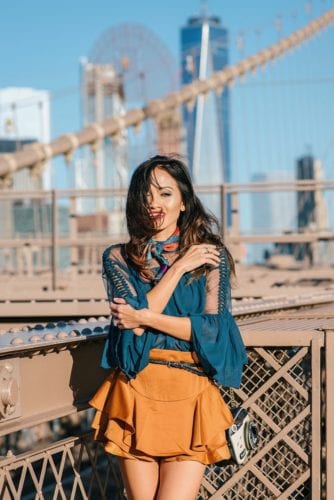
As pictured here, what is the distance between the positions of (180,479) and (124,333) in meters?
0.52

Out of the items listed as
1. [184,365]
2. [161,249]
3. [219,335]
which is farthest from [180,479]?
[161,249]

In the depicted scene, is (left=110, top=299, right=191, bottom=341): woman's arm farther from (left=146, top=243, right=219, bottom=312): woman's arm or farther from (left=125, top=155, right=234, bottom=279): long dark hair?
(left=125, top=155, right=234, bottom=279): long dark hair

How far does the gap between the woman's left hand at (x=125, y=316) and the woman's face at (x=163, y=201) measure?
0.35 m

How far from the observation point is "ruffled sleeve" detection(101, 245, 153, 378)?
3.14 meters

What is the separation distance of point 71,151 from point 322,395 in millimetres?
A: 20848

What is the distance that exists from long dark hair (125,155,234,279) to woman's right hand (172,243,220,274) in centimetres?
7

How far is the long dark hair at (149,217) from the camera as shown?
10.9 feet

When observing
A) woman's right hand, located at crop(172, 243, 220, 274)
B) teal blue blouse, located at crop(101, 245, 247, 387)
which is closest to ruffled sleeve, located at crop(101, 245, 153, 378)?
teal blue blouse, located at crop(101, 245, 247, 387)

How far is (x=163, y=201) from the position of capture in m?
3.35

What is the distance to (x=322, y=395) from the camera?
3723 millimetres

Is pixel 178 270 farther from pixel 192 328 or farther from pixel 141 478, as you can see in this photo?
pixel 141 478

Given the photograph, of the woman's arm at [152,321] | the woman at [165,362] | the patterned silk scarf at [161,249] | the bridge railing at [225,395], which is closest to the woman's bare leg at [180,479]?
the woman at [165,362]

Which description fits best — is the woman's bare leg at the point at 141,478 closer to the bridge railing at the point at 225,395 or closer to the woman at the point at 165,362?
the woman at the point at 165,362

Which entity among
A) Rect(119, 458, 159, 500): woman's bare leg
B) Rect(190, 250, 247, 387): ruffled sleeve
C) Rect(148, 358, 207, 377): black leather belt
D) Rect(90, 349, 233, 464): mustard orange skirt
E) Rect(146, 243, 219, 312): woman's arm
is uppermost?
Rect(146, 243, 219, 312): woman's arm
